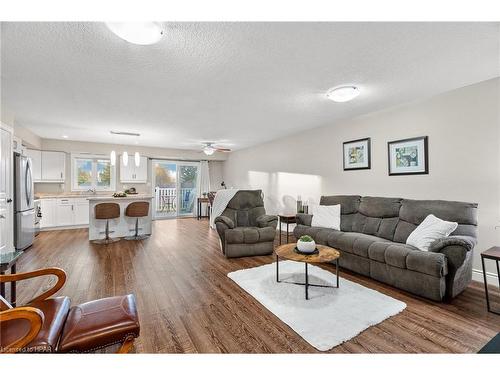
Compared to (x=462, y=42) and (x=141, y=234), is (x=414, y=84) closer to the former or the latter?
(x=462, y=42)

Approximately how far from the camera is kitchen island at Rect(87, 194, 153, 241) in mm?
4680

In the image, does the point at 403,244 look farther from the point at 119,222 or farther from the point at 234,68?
the point at 119,222

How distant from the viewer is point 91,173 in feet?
21.8

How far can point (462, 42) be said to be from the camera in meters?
1.88

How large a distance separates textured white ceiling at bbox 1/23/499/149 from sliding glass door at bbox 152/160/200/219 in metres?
3.82

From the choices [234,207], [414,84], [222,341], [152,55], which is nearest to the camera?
[222,341]

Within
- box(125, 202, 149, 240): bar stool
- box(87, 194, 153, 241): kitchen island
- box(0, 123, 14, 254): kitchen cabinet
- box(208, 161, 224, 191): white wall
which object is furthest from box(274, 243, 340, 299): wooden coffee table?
box(208, 161, 224, 191): white wall

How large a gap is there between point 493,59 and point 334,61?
4.98 ft

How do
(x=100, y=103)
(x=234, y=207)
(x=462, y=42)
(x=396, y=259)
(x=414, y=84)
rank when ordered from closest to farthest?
1. (x=462, y=42)
2. (x=396, y=259)
3. (x=414, y=84)
4. (x=100, y=103)
5. (x=234, y=207)

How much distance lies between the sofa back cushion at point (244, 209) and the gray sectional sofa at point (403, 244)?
3.02 feet

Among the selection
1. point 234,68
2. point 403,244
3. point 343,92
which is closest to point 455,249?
point 403,244

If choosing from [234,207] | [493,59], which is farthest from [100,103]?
[493,59]

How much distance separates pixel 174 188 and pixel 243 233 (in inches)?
Answer: 202

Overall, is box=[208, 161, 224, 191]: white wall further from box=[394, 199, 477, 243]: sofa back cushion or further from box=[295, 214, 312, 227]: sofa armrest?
box=[394, 199, 477, 243]: sofa back cushion
